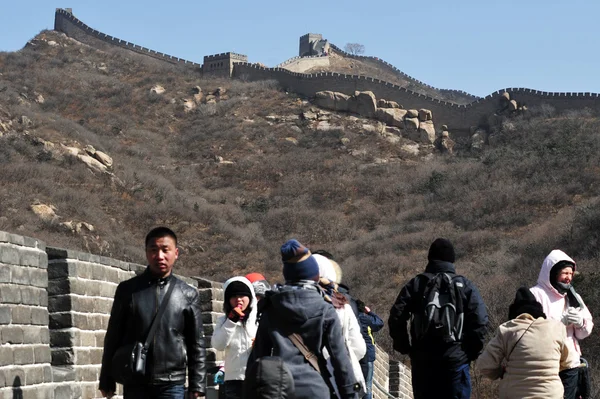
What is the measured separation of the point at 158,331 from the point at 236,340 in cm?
182

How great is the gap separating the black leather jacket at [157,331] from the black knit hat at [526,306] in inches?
88.8

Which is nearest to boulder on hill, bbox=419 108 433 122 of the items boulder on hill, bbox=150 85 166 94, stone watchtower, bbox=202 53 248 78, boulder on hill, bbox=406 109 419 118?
boulder on hill, bbox=406 109 419 118

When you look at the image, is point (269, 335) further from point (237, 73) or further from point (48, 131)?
point (237, 73)

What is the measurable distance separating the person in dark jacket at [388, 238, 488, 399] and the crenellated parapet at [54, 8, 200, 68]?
55.3 meters

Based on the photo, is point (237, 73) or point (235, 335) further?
point (237, 73)

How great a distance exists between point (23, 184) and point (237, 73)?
2722cm

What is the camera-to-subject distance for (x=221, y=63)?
196 ft

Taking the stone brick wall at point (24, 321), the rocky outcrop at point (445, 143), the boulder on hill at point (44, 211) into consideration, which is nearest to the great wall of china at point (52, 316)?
the stone brick wall at point (24, 321)

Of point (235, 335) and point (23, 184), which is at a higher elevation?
point (23, 184)

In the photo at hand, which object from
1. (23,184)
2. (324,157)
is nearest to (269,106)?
(324,157)

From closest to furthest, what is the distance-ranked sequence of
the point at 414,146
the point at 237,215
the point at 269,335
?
the point at 269,335
the point at 237,215
the point at 414,146

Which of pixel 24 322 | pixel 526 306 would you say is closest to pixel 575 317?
pixel 526 306

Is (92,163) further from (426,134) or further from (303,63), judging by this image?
(303,63)

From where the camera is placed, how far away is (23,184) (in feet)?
109
